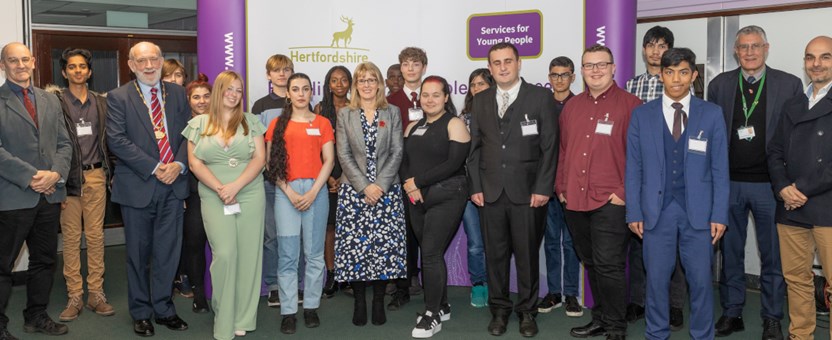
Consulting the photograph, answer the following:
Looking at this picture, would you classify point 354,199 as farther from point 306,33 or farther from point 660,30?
point 660,30

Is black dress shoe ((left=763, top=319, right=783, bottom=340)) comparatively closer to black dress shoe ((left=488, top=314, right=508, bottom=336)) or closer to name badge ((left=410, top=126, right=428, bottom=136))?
black dress shoe ((left=488, top=314, right=508, bottom=336))

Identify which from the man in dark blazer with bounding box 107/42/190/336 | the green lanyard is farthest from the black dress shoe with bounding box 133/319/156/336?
the green lanyard

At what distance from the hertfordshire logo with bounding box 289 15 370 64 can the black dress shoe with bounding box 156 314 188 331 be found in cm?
199

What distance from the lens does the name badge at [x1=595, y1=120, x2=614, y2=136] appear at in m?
3.95

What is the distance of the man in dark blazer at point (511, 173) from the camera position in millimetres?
4156

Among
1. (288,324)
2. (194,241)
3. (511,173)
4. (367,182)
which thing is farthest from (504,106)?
(194,241)

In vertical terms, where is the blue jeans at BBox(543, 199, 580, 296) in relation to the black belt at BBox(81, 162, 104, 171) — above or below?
below

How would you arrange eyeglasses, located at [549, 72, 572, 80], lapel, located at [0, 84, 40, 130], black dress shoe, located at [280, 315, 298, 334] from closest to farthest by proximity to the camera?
lapel, located at [0, 84, 40, 130] → black dress shoe, located at [280, 315, 298, 334] → eyeglasses, located at [549, 72, 572, 80]

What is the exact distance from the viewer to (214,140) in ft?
13.3

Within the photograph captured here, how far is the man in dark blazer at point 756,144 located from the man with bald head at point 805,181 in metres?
0.14

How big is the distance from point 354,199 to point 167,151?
1.15m

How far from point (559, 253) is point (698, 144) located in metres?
1.51

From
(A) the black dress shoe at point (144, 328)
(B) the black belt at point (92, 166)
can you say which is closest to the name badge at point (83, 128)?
(B) the black belt at point (92, 166)

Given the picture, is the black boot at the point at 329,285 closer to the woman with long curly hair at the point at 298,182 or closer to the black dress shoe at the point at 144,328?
the woman with long curly hair at the point at 298,182
